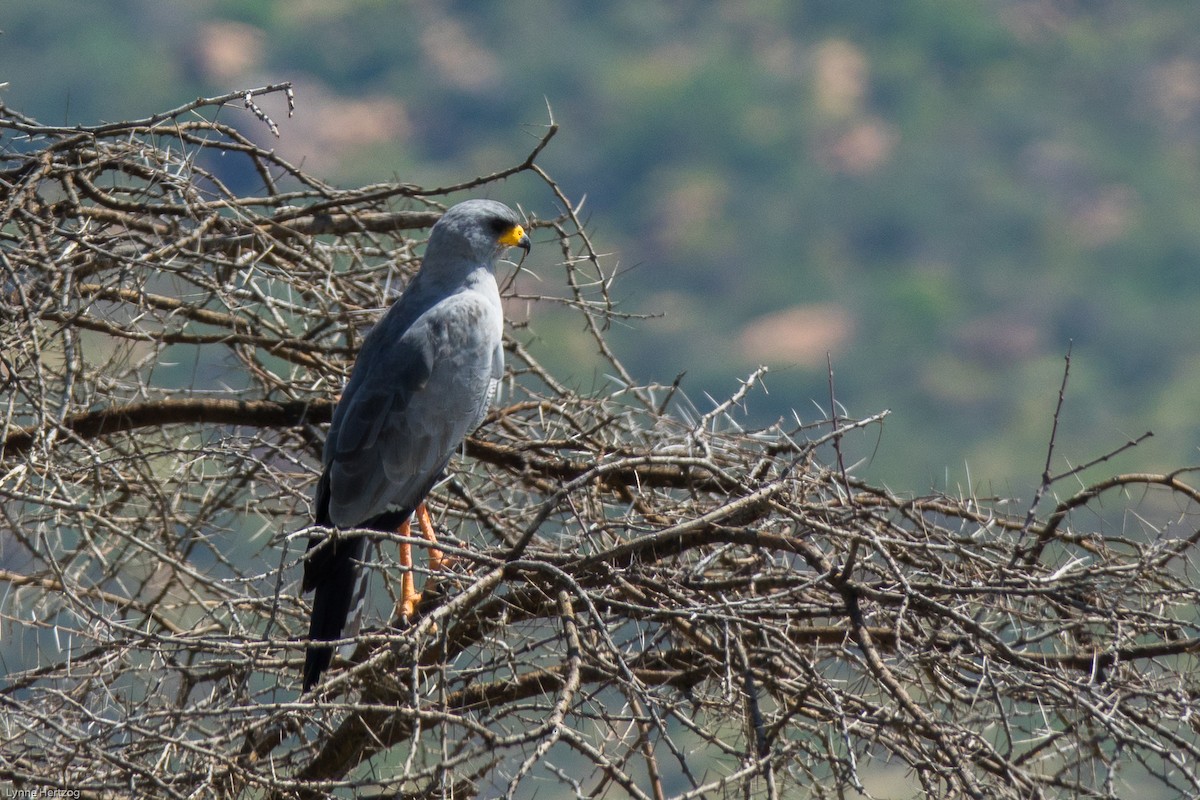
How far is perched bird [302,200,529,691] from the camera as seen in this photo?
4988 millimetres

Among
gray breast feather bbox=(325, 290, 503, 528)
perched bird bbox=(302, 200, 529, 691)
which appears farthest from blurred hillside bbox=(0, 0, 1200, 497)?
gray breast feather bbox=(325, 290, 503, 528)

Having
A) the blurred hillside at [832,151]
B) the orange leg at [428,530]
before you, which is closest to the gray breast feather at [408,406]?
the orange leg at [428,530]

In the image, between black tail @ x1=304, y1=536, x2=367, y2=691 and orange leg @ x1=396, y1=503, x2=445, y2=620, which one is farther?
orange leg @ x1=396, y1=503, x2=445, y2=620

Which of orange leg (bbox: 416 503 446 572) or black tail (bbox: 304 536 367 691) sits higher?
orange leg (bbox: 416 503 446 572)

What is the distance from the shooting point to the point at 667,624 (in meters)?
3.77

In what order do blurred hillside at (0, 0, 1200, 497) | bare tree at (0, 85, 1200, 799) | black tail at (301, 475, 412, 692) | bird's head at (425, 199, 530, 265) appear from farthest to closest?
1. blurred hillside at (0, 0, 1200, 497)
2. bird's head at (425, 199, 530, 265)
3. black tail at (301, 475, 412, 692)
4. bare tree at (0, 85, 1200, 799)

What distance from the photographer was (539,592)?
12.6ft

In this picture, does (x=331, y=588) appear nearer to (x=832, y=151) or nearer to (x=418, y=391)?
(x=418, y=391)

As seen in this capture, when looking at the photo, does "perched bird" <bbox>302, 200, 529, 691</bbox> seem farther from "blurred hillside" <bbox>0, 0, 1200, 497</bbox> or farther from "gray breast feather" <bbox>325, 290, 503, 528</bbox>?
"blurred hillside" <bbox>0, 0, 1200, 497</bbox>

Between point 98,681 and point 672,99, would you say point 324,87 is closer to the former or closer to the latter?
point 672,99

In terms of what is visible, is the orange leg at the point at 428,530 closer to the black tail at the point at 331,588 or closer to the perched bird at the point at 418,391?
the perched bird at the point at 418,391

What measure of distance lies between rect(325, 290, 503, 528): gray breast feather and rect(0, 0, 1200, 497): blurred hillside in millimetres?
44258

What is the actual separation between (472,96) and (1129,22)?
3720cm

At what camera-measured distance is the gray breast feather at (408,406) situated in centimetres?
499
